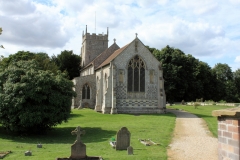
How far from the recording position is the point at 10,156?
1358 centimetres

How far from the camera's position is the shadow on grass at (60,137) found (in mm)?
19383

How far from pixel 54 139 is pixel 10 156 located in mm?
6772

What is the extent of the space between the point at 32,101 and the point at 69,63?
3902cm

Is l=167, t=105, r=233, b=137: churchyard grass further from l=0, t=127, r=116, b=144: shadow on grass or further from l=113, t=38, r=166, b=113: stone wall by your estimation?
l=0, t=127, r=116, b=144: shadow on grass

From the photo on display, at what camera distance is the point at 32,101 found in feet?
69.6

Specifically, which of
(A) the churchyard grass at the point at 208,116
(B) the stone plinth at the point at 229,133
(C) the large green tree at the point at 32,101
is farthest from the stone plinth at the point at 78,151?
(A) the churchyard grass at the point at 208,116

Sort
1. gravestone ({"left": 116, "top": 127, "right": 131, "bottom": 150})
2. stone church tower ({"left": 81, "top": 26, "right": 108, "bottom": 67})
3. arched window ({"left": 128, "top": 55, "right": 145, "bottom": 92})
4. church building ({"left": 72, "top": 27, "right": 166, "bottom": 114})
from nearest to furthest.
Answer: gravestone ({"left": 116, "top": 127, "right": 131, "bottom": 150}) < church building ({"left": 72, "top": 27, "right": 166, "bottom": 114}) < arched window ({"left": 128, "top": 55, "right": 145, "bottom": 92}) < stone church tower ({"left": 81, "top": 26, "right": 108, "bottom": 67})

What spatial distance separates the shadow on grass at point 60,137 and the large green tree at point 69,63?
36029 millimetres

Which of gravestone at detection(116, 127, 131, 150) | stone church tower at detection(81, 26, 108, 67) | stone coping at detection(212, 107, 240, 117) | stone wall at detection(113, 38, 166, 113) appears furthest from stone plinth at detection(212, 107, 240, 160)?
stone church tower at detection(81, 26, 108, 67)

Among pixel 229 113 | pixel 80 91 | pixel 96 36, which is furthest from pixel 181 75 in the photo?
pixel 229 113

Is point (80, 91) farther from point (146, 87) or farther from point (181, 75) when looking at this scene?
point (181, 75)

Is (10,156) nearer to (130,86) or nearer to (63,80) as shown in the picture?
(63,80)

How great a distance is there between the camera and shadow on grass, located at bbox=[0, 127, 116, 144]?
19.4 meters

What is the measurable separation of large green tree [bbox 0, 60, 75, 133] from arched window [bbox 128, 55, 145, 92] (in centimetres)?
1569
